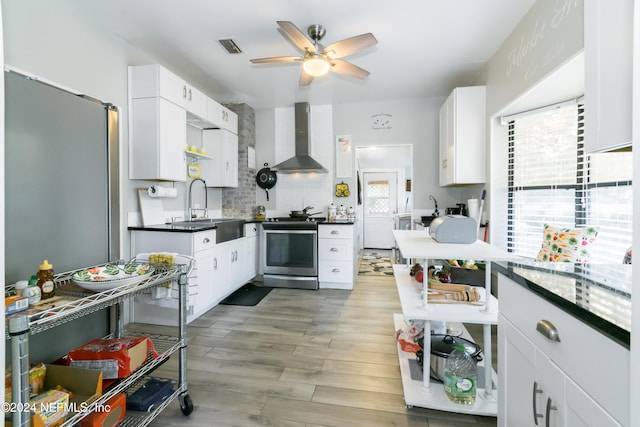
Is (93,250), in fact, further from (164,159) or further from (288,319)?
(288,319)

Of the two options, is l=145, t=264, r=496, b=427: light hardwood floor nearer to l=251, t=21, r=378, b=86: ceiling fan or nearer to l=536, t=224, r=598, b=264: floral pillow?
l=536, t=224, r=598, b=264: floral pillow

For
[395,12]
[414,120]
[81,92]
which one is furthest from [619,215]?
[81,92]

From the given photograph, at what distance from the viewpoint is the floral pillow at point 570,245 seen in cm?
177

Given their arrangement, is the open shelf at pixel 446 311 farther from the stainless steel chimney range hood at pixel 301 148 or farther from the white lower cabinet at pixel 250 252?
the stainless steel chimney range hood at pixel 301 148

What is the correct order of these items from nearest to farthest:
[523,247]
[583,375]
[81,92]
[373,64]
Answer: [583,375], [81,92], [523,247], [373,64]

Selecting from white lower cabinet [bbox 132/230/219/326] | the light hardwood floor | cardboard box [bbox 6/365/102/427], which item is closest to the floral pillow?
the light hardwood floor

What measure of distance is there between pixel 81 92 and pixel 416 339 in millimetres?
3139

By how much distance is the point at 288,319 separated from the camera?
2799 millimetres

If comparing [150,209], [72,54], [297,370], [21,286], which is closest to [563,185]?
[297,370]

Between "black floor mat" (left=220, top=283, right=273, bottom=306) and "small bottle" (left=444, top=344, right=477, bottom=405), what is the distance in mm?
2222

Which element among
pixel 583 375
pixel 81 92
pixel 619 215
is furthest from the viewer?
pixel 81 92

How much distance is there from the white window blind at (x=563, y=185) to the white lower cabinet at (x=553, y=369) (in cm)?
109

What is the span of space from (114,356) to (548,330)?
1729 millimetres

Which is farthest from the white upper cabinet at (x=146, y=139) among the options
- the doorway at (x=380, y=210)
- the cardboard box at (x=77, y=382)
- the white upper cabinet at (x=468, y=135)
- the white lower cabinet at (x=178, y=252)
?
the doorway at (x=380, y=210)
